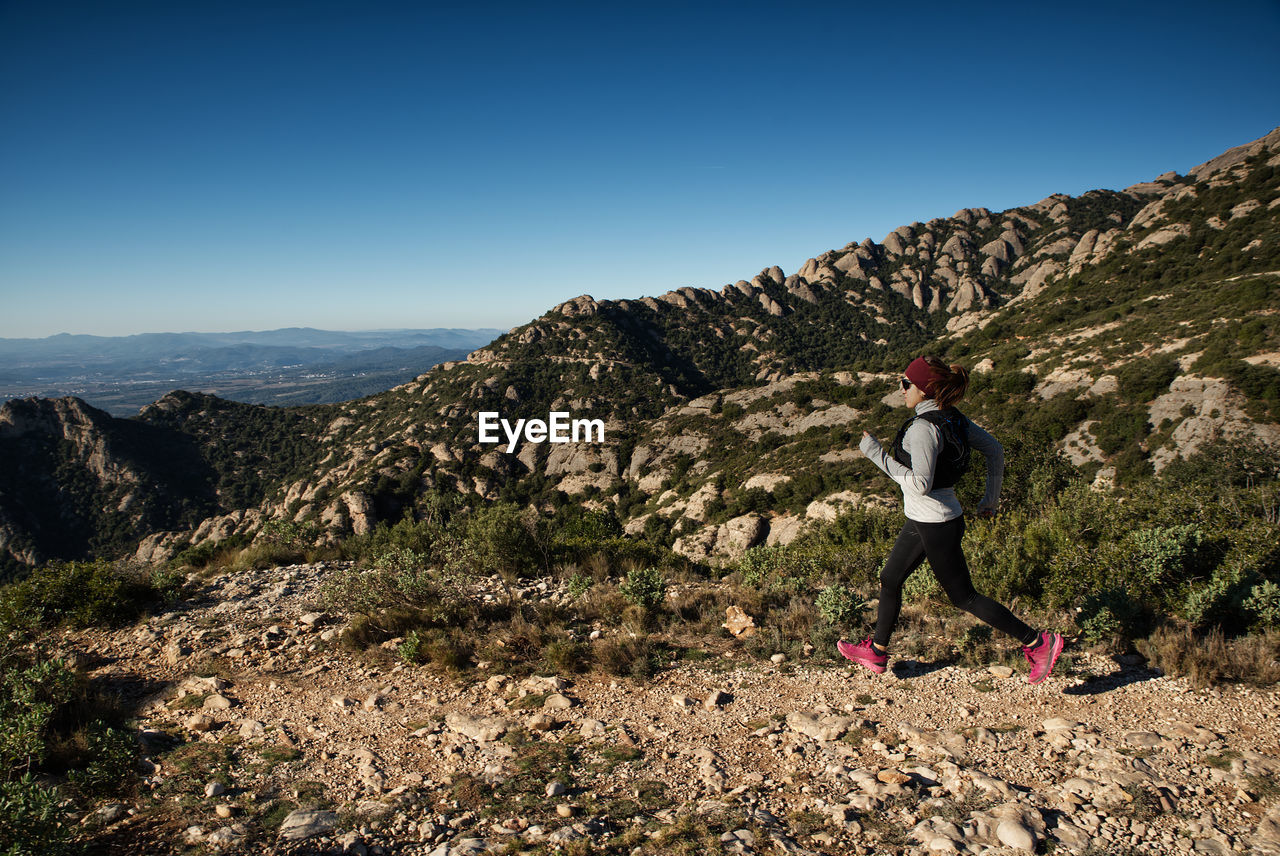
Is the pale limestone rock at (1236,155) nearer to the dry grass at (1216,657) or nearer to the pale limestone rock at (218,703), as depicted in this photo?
the dry grass at (1216,657)

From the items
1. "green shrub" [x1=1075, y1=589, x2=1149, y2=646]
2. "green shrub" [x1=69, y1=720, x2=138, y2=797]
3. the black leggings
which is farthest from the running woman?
"green shrub" [x1=69, y1=720, x2=138, y2=797]

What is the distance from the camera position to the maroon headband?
11.3 ft

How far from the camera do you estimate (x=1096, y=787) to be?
285 centimetres

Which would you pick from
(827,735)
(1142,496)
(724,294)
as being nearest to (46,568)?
(827,735)

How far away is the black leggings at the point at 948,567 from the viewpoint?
352cm

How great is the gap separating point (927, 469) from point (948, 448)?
A: 0.67ft

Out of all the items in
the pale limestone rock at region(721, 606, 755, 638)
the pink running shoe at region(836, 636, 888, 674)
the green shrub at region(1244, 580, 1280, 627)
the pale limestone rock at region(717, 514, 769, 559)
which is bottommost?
the pale limestone rock at region(717, 514, 769, 559)

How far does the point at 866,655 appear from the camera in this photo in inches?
164

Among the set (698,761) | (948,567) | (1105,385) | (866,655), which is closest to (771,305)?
(1105,385)

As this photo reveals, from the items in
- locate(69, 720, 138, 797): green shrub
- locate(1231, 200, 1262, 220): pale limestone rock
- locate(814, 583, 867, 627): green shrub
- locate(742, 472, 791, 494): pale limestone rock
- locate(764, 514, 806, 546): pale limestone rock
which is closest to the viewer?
locate(69, 720, 138, 797): green shrub

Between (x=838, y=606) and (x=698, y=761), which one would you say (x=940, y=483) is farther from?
(x=698, y=761)

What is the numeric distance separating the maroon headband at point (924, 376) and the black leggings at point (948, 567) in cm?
90

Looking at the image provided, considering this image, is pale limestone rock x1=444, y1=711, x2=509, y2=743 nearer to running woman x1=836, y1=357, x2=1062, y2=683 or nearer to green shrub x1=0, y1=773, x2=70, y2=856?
green shrub x1=0, y1=773, x2=70, y2=856

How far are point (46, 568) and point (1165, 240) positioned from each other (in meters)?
75.8
